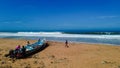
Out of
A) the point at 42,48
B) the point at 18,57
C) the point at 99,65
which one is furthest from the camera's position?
the point at 42,48

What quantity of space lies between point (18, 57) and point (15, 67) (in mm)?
3509

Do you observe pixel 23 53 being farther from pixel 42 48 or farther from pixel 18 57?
pixel 42 48

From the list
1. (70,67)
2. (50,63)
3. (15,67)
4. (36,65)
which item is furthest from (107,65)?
(15,67)

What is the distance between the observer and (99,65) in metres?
12.6

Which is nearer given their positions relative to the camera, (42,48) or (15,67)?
(15,67)

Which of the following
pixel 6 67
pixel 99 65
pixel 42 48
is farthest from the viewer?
pixel 42 48

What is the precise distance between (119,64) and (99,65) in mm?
1670

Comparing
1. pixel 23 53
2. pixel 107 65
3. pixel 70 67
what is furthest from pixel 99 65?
pixel 23 53

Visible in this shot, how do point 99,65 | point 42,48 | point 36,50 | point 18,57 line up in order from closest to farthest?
point 99,65
point 18,57
point 36,50
point 42,48

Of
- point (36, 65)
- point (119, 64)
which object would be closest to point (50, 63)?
point (36, 65)

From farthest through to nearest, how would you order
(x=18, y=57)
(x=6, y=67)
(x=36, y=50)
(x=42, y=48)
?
(x=42, y=48), (x=36, y=50), (x=18, y=57), (x=6, y=67)

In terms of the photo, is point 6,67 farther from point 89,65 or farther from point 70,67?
point 89,65

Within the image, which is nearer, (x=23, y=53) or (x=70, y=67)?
(x=70, y=67)

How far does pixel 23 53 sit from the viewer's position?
16.0 metres
